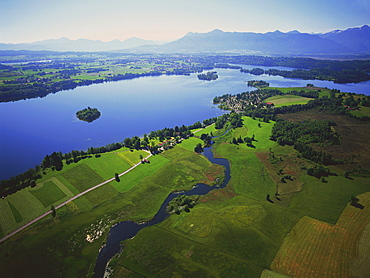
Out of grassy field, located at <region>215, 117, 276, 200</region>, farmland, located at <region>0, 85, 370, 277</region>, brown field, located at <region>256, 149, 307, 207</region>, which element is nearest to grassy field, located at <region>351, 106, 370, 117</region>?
farmland, located at <region>0, 85, 370, 277</region>

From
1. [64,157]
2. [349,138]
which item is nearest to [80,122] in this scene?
[64,157]

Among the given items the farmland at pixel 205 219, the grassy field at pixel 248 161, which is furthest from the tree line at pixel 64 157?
the grassy field at pixel 248 161

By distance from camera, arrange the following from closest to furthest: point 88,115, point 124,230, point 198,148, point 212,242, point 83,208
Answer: point 212,242, point 124,230, point 83,208, point 198,148, point 88,115

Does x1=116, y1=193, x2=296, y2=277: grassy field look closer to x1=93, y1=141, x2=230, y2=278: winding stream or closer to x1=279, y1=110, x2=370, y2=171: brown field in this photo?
x1=93, y1=141, x2=230, y2=278: winding stream

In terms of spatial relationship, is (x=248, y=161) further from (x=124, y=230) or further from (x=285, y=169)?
(x=124, y=230)

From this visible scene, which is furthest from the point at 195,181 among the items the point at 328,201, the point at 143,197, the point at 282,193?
the point at 328,201

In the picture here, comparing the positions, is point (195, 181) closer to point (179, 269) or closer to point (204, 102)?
point (179, 269)
